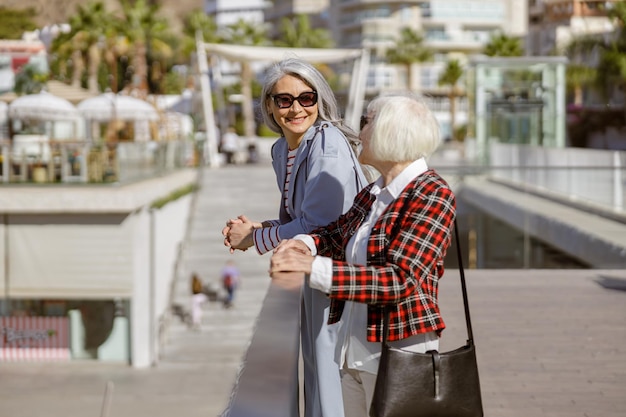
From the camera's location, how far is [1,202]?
92.6 feet

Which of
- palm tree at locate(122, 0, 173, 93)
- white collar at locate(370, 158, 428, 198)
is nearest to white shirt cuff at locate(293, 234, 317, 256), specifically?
white collar at locate(370, 158, 428, 198)

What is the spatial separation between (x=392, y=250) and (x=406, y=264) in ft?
0.18

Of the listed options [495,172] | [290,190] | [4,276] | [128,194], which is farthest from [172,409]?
[290,190]

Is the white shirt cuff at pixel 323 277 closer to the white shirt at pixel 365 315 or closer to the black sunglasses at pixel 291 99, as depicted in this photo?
the white shirt at pixel 365 315

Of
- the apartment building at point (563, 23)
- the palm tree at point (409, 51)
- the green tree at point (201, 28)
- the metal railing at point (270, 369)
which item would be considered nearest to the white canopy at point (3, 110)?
the metal railing at point (270, 369)

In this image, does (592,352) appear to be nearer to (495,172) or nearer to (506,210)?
(506,210)

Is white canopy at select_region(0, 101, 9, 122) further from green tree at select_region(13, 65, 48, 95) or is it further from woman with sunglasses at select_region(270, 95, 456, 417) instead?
woman with sunglasses at select_region(270, 95, 456, 417)

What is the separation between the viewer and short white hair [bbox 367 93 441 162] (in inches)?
125

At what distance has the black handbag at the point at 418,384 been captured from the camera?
3119mm

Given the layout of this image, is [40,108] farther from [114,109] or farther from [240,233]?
[240,233]

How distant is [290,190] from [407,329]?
794 mm

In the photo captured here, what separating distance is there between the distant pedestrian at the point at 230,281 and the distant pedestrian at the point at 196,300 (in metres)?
0.65

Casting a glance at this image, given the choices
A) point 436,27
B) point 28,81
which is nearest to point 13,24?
point 436,27

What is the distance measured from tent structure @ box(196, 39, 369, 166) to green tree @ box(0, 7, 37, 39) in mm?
81817
